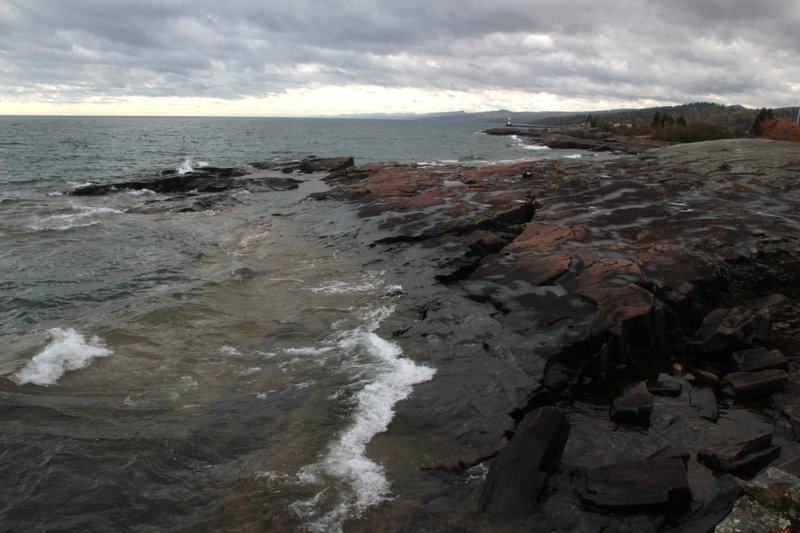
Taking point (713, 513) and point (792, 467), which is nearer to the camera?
point (713, 513)

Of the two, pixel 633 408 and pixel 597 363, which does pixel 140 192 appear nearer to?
pixel 597 363

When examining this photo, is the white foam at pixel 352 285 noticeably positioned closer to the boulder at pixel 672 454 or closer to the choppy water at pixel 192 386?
the choppy water at pixel 192 386

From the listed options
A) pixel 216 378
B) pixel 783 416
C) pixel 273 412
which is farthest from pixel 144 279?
pixel 783 416

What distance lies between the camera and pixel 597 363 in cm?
1073

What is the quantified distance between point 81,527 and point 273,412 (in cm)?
361

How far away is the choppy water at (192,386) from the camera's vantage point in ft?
24.2

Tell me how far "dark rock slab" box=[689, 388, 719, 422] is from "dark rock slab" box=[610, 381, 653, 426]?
1.04 m

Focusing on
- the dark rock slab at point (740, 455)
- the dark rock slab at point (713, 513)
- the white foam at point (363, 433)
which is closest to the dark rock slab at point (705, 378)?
the dark rock slab at point (740, 455)

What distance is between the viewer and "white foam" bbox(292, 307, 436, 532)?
23.4 ft

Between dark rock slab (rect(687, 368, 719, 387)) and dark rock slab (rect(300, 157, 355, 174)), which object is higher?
→ dark rock slab (rect(300, 157, 355, 174))

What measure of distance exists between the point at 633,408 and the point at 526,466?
301cm

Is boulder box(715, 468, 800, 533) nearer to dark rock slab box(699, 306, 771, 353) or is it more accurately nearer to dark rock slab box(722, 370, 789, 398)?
dark rock slab box(722, 370, 789, 398)

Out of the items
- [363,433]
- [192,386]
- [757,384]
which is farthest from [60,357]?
[757,384]

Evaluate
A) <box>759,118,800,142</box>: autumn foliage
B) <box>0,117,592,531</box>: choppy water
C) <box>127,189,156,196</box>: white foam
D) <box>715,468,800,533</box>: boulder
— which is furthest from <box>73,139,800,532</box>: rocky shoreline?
<box>759,118,800,142</box>: autumn foliage
